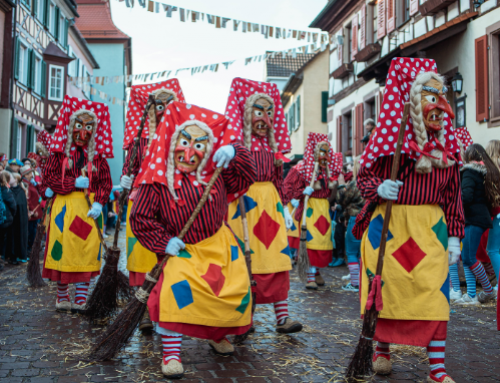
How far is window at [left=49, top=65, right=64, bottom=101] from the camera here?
82.8 ft

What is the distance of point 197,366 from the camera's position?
14.2ft

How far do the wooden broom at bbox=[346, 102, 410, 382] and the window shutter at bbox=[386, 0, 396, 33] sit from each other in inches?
533

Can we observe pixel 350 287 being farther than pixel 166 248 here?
Yes

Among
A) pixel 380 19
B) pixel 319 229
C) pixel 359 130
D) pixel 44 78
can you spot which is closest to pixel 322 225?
pixel 319 229

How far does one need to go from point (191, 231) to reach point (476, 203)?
460cm

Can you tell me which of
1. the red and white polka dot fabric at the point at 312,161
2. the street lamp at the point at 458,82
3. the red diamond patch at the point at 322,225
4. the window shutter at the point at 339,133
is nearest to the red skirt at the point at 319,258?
the red diamond patch at the point at 322,225

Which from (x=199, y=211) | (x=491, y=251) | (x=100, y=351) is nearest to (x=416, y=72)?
(x=199, y=211)

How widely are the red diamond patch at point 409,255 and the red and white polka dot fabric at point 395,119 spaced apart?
611 millimetres

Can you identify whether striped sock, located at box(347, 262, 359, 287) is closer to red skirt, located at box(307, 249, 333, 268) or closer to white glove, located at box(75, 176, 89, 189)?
red skirt, located at box(307, 249, 333, 268)

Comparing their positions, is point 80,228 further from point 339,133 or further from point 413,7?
point 339,133

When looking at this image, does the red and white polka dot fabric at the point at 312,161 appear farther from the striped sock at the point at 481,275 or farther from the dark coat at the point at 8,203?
the dark coat at the point at 8,203

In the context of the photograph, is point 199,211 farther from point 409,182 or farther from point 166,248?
point 409,182

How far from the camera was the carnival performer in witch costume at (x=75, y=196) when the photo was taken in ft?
20.6

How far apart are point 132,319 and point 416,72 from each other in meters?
2.78
